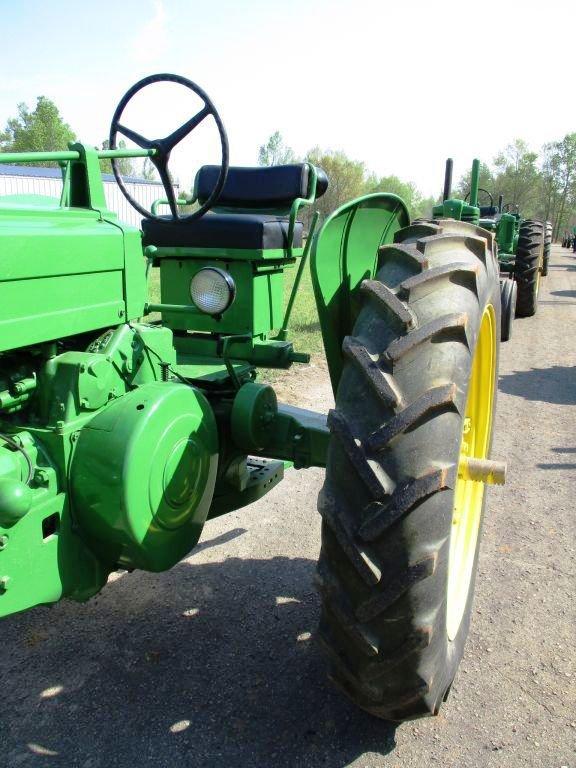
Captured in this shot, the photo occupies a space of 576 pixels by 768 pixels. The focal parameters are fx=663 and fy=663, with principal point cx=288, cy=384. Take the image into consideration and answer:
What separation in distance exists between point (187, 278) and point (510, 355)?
4.94 m

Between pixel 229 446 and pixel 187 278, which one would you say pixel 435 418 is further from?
pixel 187 278

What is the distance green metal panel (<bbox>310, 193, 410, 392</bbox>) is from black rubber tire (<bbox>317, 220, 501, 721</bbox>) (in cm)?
32

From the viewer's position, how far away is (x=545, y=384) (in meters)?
5.91

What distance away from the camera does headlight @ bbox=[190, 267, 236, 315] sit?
89.4 inches

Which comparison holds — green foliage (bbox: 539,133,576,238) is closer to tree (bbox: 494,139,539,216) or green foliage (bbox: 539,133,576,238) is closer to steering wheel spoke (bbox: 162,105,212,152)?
tree (bbox: 494,139,539,216)

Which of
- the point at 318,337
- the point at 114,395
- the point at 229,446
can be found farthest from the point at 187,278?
the point at 318,337

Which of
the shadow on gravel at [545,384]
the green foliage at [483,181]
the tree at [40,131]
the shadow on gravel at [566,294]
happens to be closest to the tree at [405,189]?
the green foliage at [483,181]

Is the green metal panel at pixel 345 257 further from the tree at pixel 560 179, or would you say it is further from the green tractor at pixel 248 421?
the tree at pixel 560 179

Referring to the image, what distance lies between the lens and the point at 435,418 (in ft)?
4.83

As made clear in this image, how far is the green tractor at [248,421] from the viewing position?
1469mm

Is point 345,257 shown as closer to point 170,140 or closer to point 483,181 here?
point 170,140

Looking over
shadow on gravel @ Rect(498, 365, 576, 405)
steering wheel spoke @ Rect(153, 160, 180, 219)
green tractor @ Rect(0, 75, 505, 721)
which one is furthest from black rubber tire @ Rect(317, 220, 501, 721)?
shadow on gravel @ Rect(498, 365, 576, 405)

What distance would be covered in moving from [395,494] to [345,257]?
0.93 metres

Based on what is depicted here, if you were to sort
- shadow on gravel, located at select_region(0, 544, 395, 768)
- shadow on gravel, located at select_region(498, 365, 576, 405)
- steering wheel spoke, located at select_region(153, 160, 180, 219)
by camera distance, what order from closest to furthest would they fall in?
1. shadow on gravel, located at select_region(0, 544, 395, 768)
2. steering wheel spoke, located at select_region(153, 160, 180, 219)
3. shadow on gravel, located at select_region(498, 365, 576, 405)
